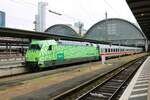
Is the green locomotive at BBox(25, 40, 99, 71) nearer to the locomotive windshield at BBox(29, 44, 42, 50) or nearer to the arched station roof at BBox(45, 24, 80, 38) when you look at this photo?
the locomotive windshield at BBox(29, 44, 42, 50)

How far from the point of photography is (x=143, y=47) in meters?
119

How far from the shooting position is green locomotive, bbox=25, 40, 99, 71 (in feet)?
86.7

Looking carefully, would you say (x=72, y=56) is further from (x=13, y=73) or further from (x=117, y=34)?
(x=117, y=34)

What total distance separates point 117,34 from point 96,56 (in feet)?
226

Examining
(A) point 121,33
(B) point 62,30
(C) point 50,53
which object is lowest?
(C) point 50,53

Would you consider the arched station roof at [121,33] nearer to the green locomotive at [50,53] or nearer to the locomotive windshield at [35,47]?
the green locomotive at [50,53]

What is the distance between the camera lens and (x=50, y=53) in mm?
27500

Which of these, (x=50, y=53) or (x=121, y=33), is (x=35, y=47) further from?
(x=121, y=33)

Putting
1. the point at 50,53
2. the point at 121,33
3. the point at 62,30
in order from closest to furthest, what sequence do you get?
the point at 50,53, the point at 121,33, the point at 62,30

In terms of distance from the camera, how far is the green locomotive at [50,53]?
2642 cm

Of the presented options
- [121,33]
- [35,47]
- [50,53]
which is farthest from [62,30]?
[50,53]

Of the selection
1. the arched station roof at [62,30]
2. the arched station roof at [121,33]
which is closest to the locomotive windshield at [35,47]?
the arched station roof at [121,33]

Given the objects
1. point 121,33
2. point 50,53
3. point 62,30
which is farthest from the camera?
point 62,30

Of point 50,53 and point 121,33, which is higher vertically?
point 121,33
